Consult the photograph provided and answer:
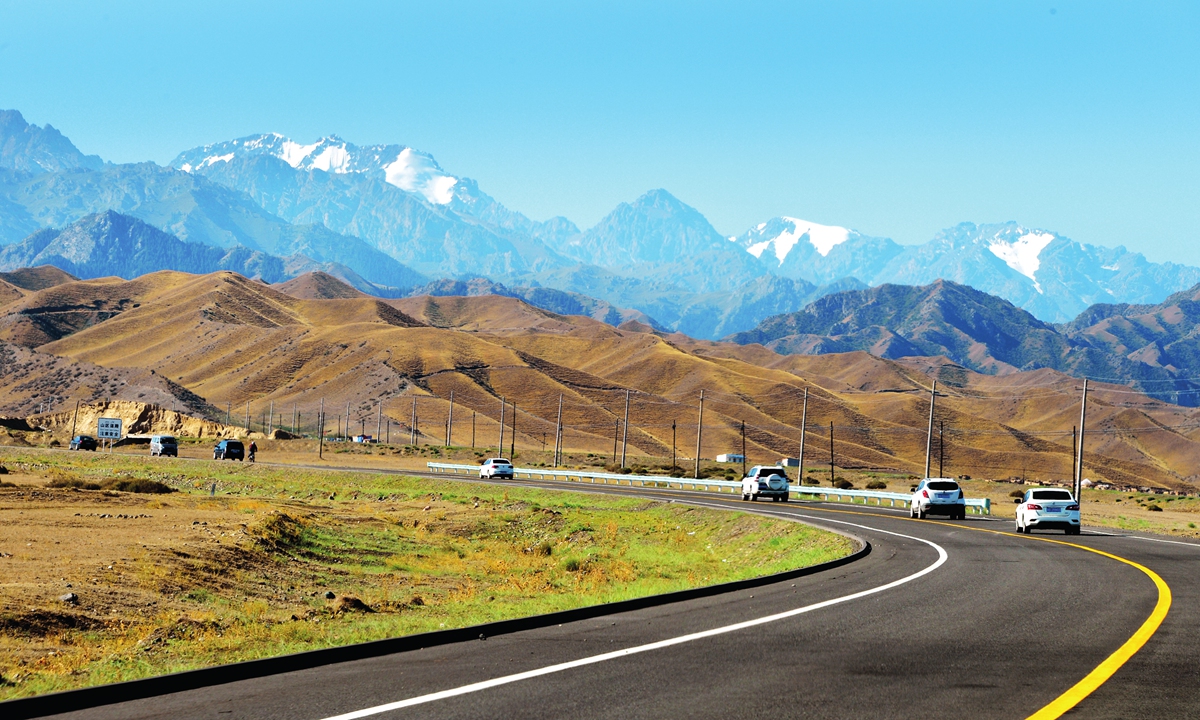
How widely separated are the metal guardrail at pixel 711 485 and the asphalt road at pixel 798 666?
3770 centimetres

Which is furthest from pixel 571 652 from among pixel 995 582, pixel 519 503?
pixel 519 503

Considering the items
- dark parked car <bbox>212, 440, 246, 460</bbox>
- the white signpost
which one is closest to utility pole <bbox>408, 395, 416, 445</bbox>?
the white signpost

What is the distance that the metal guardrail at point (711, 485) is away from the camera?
59438 millimetres

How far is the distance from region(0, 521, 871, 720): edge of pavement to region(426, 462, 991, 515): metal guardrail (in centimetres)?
4095

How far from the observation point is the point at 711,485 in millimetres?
76188

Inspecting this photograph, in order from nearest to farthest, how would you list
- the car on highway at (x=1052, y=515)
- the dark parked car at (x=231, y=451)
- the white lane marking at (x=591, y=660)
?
the white lane marking at (x=591, y=660) < the car on highway at (x=1052, y=515) < the dark parked car at (x=231, y=451)

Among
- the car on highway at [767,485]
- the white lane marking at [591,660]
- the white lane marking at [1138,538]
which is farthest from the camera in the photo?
the car on highway at [767,485]

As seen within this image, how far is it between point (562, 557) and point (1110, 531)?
60.6 feet

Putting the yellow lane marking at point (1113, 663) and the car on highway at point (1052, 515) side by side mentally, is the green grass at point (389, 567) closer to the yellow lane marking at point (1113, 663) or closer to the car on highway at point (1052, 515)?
the car on highway at point (1052, 515)

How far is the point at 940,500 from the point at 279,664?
122 feet

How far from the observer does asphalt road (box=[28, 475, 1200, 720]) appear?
9.19 meters

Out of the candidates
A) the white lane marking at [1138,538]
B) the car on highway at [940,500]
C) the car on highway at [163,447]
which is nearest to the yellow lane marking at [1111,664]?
the white lane marking at [1138,538]

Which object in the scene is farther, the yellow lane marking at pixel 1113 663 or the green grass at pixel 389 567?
the green grass at pixel 389 567

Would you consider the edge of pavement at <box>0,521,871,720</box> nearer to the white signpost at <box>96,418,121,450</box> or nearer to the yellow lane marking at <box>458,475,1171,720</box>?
the yellow lane marking at <box>458,475,1171,720</box>
